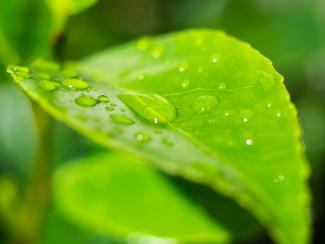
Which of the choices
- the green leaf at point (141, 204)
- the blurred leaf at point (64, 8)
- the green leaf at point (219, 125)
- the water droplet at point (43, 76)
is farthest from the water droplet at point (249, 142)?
the green leaf at point (141, 204)

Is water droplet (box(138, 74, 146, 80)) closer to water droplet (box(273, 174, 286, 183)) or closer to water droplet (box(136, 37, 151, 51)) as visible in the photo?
water droplet (box(136, 37, 151, 51))

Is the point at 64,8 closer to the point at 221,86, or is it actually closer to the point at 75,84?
the point at 75,84

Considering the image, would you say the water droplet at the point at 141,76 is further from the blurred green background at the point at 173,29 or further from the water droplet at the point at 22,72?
the blurred green background at the point at 173,29

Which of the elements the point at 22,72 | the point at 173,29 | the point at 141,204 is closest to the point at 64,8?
the point at 22,72

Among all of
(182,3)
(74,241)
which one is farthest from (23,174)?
(182,3)

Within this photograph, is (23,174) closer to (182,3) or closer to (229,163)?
(182,3)

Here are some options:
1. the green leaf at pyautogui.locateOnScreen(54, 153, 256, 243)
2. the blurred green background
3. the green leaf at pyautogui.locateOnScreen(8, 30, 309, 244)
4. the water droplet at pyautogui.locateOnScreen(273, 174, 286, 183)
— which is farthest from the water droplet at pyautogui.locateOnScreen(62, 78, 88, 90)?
the blurred green background

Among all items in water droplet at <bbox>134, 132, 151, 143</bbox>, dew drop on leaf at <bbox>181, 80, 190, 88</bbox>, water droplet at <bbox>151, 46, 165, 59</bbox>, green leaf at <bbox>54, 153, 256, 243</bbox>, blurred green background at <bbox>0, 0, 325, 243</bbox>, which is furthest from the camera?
blurred green background at <bbox>0, 0, 325, 243</bbox>
